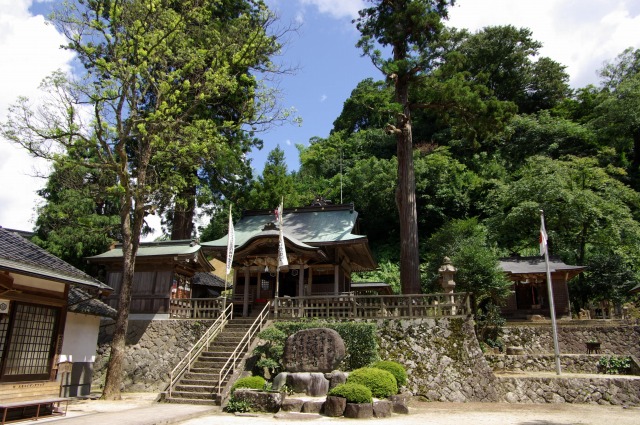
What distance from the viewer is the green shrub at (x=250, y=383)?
11.8m

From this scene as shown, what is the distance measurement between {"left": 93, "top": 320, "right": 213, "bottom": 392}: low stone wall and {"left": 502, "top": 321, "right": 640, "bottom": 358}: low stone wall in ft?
55.7

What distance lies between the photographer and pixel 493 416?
1081cm

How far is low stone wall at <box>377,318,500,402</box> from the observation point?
13508 millimetres

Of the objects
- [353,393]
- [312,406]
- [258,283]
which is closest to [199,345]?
[258,283]

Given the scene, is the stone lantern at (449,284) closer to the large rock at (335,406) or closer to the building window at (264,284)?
the large rock at (335,406)

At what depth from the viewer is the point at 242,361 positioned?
44.3ft

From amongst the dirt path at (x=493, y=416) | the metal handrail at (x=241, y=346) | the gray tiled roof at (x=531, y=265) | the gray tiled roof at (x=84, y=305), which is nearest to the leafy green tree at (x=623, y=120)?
the gray tiled roof at (x=531, y=265)

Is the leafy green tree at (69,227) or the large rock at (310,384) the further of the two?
the leafy green tree at (69,227)

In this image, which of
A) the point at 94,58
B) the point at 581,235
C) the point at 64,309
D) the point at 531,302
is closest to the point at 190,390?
the point at 64,309

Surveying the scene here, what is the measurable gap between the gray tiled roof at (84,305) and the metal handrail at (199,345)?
3169 millimetres

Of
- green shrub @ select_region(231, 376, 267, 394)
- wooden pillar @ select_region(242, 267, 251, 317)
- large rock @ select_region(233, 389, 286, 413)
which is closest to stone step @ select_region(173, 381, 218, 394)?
green shrub @ select_region(231, 376, 267, 394)

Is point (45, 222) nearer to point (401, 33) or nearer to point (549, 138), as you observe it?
point (401, 33)

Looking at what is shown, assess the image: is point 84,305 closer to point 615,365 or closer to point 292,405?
point 292,405

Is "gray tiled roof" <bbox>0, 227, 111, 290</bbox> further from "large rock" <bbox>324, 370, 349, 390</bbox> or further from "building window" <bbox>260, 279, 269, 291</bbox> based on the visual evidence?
"building window" <bbox>260, 279, 269, 291</bbox>
